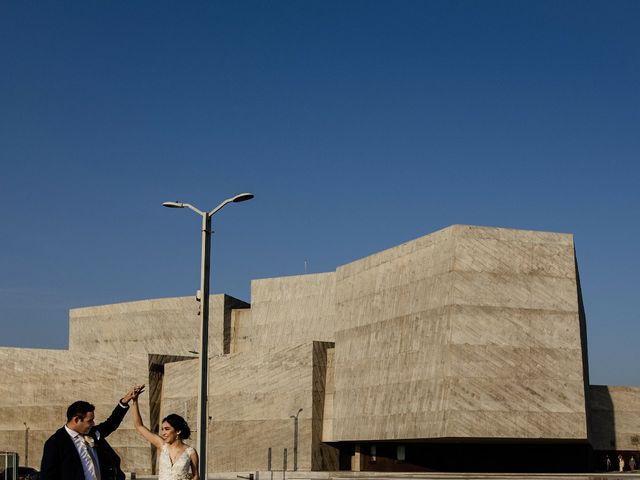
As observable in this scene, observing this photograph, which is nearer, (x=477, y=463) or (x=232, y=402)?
(x=477, y=463)

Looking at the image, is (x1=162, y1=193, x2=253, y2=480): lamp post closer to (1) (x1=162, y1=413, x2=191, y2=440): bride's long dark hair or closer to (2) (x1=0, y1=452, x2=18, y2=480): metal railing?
(2) (x1=0, y1=452, x2=18, y2=480): metal railing

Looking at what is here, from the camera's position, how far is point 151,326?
8825cm

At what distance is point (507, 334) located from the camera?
54938 millimetres

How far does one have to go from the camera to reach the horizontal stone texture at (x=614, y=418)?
65.1m

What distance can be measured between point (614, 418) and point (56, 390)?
132 ft

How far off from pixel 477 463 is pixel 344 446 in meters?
10.6

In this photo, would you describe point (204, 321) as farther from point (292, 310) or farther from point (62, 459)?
point (292, 310)

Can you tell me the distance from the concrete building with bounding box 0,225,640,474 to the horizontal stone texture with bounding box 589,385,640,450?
0.30ft

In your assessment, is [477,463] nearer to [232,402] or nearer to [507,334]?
[507,334]

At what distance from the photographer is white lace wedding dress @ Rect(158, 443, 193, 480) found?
8.78 meters

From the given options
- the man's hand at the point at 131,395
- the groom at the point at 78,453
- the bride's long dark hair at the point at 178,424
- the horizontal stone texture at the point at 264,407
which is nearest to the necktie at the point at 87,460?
the groom at the point at 78,453

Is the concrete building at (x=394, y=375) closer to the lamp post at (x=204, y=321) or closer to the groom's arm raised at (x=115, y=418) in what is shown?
the lamp post at (x=204, y=321)

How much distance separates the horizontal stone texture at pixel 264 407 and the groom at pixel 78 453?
5777cm

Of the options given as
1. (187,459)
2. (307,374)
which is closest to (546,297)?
(307,374)
